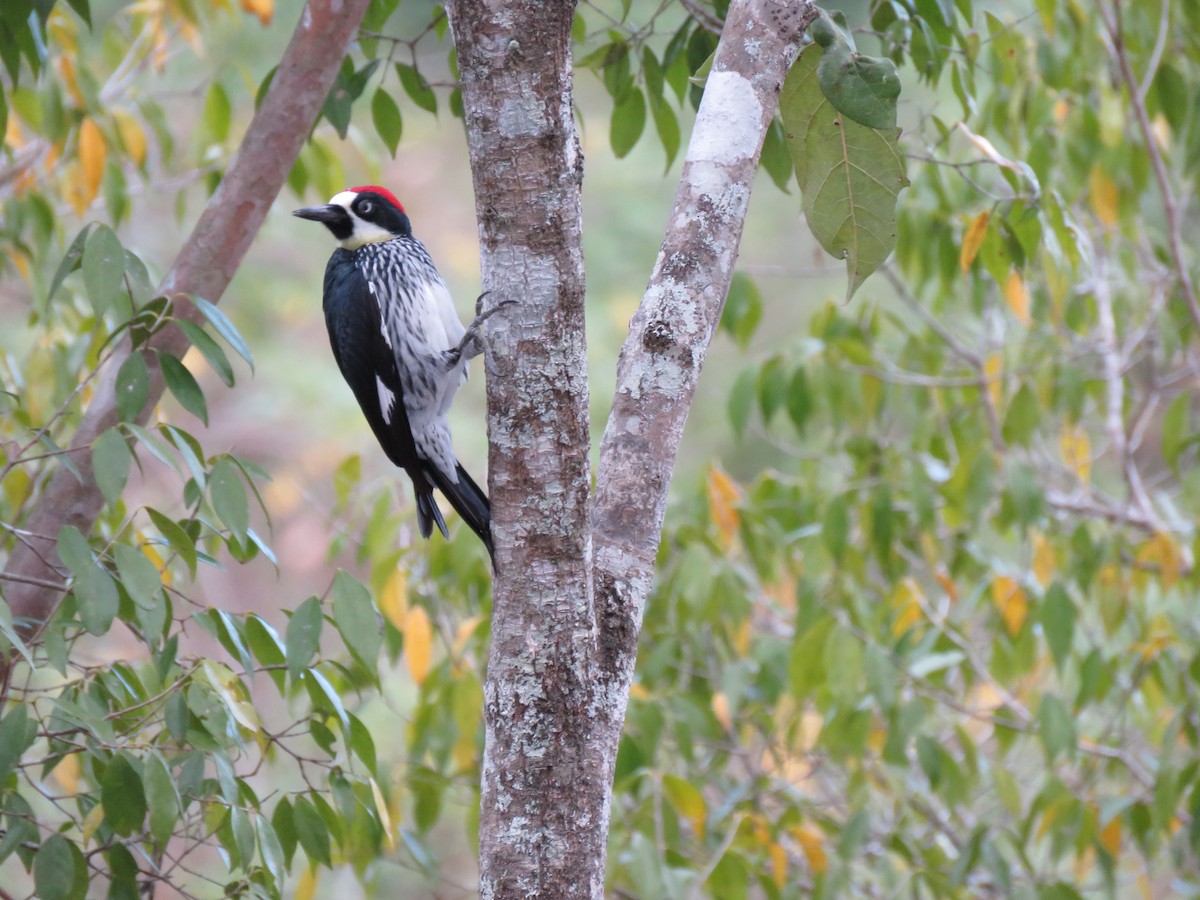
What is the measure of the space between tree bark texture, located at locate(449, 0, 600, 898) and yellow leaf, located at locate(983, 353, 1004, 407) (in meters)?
2.17

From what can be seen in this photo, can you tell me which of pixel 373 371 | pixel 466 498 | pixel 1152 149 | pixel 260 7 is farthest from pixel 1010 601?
pixel 260 7

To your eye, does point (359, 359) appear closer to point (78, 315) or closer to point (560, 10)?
point (78, 315)

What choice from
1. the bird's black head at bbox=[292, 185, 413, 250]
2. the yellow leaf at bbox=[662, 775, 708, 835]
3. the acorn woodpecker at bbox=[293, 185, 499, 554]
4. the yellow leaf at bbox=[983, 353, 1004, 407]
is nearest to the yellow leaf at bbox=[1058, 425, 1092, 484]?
the yellow leaf at bbox=[983, 353, 1004, 407]

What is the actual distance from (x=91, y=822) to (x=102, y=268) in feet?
2.50

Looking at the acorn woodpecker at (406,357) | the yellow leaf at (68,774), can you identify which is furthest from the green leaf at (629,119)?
the yellow leaf at (68,774)

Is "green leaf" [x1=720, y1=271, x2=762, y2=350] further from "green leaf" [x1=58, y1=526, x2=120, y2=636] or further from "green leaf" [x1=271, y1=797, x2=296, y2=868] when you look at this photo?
"green leaf" [x1=58, y1=526, x2=120, y2=636]

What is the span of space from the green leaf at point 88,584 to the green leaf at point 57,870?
29 cm

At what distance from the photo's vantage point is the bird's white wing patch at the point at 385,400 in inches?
103

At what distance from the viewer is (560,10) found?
4.35 feet

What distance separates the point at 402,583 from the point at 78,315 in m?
1.05

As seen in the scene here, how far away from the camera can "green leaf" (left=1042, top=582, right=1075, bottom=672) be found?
262cm

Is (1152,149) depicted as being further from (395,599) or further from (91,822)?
(91,822)

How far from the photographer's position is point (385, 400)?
104 inches

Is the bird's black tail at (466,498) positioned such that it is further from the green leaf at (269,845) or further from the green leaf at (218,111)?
the green leaf at (218,111)
